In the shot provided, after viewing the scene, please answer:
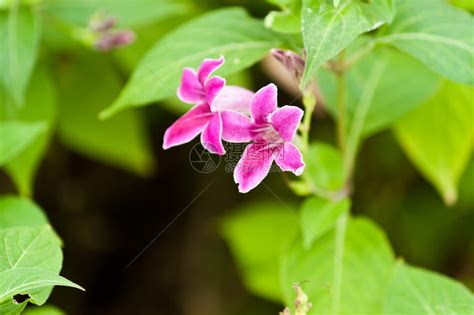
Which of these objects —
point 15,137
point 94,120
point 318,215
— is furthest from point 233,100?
point 94,120

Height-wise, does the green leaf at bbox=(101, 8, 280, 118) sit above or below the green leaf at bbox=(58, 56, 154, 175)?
above

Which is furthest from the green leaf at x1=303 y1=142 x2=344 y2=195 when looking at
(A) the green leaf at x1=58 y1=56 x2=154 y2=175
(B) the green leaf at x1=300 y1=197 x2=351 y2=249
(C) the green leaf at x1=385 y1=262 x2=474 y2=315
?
(A) the green leaf at x1=58 y1=56 x2=154 y2=175

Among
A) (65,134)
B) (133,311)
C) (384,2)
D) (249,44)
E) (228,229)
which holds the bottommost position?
(133,311)

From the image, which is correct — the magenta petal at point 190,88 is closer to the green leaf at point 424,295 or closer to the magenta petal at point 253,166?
the magenta petal at point 253,166

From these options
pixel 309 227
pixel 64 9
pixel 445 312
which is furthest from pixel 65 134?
pixel 445 312

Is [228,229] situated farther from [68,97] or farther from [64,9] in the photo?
[64,9]

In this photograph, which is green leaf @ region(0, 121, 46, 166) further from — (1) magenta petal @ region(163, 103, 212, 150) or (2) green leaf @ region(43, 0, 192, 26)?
(1) magenta petal @ region(163, 103, 212, 150)

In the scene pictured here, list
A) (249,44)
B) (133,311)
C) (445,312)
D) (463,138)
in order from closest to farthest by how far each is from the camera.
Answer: (445,312), (249,44), (463,138), (133,311)
